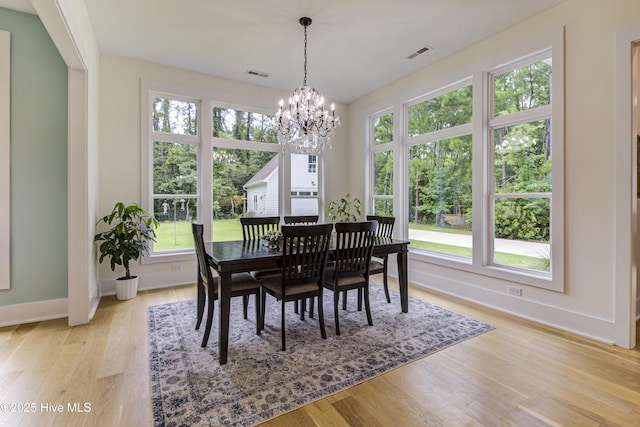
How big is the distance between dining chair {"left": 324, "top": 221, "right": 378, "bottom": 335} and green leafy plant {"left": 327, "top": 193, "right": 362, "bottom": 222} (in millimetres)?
2685

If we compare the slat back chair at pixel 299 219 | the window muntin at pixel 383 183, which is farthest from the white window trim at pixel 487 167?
the slat back chair at pixel 299 219

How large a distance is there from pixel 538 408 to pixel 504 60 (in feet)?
11.1

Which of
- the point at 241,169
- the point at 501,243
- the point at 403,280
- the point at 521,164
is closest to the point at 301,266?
the point at 403,280

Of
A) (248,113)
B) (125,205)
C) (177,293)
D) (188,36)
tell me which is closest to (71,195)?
(125,205)

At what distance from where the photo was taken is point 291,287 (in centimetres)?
269

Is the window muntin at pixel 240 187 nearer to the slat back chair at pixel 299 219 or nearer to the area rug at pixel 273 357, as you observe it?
the slat back chair at pixel 299 219

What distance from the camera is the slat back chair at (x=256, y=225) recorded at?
3818 mm

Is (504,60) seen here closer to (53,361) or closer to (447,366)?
(447,366)

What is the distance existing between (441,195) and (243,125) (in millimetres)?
3292

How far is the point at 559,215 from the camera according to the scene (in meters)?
2.99

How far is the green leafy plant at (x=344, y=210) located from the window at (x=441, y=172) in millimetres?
1213

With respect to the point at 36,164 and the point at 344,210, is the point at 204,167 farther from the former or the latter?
the point at 344,210

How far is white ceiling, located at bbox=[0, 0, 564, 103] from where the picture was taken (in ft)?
9.77

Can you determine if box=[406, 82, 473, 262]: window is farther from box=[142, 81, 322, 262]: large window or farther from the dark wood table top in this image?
box=[142, 81, 322, 262]: large window
